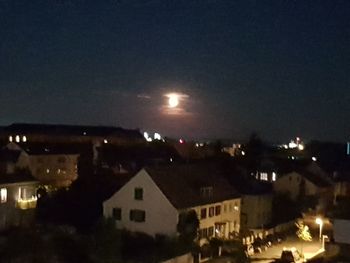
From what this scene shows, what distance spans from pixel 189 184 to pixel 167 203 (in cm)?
207

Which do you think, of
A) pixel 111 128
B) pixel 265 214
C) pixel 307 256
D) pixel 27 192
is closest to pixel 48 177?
pixel 27 192

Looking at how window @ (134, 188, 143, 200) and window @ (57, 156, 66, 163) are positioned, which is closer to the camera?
window @ (134, 188, 143, 200)

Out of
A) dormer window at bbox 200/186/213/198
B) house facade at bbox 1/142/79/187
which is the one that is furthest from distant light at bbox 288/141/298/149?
dormer window at bbox 200/186/213/198

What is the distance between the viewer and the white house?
20688 mm

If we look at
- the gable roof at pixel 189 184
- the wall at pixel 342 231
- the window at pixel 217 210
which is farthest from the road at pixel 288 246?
the wall at pixel 342 231

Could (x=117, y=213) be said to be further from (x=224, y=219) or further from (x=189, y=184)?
(x=224, y=219)

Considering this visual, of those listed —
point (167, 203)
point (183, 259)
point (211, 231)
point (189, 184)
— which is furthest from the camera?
point (189, 184)

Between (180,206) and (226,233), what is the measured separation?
3.44 meters

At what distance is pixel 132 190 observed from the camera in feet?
70.4

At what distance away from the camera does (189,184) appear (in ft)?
73.7

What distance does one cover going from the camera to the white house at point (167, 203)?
20688 millimetres

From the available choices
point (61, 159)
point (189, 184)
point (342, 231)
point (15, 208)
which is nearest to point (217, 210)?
point (189, 184)

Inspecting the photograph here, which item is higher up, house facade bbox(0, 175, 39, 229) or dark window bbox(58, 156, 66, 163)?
dark window bbox(58, 156, 66, 163)

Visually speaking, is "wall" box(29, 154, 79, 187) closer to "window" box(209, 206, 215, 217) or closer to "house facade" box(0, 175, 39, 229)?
"house facade" box(0, 175, 39, 229)
